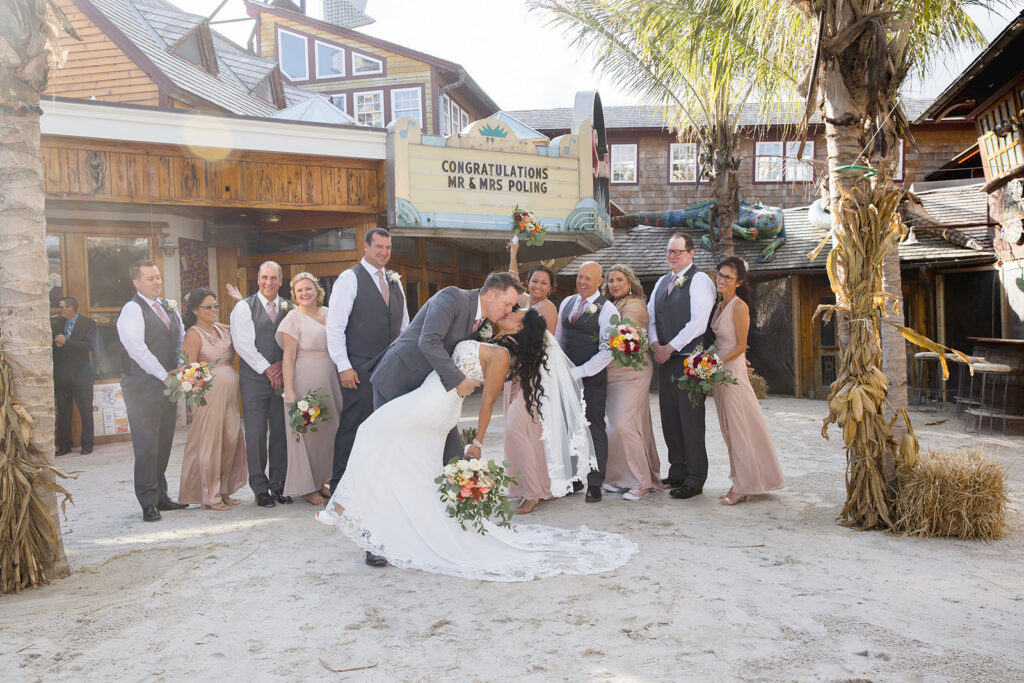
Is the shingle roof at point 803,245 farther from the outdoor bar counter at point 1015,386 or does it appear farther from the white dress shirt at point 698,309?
the white dress shirt at point 698,309

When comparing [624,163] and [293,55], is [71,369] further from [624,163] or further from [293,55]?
[293,55]

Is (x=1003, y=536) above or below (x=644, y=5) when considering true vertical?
below

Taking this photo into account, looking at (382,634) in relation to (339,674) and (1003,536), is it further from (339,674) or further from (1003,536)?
(1003,536)

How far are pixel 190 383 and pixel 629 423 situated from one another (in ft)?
11.6

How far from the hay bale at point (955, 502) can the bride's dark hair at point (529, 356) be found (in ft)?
8.68

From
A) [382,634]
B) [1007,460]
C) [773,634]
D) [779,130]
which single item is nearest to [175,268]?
[382,634]

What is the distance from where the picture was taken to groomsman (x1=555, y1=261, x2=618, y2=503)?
6.18 meters

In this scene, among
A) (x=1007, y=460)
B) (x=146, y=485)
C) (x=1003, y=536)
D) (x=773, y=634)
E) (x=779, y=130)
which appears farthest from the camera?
(x=779, y=130)

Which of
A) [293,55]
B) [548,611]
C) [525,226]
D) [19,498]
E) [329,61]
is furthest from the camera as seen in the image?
[293,55]

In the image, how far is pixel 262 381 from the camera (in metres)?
6.25

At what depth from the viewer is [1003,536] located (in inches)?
195

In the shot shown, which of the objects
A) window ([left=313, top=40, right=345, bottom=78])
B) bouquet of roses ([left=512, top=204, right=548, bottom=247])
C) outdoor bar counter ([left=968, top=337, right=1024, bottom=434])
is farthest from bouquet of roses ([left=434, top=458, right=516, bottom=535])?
window ([left=313, top=40, right=345, bottom=78])

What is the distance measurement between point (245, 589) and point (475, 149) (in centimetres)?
764

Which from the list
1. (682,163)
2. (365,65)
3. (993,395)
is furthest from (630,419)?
(365,65)
